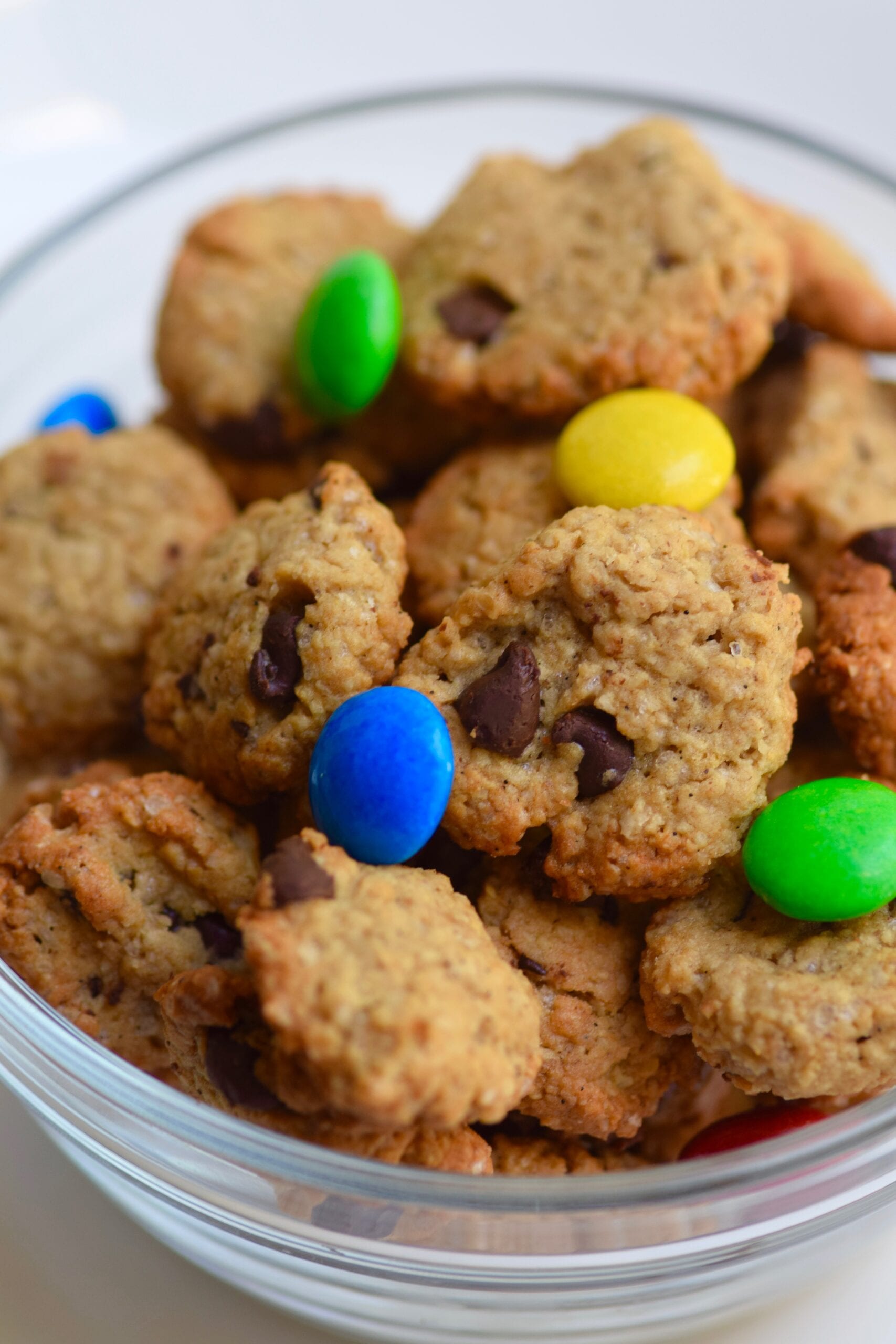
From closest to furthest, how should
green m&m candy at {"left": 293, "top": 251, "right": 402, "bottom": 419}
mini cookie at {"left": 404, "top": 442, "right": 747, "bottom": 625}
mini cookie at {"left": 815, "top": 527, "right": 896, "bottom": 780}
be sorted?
1. mini cookie at {"left": 815, "top": 527, "right": 896, "bottom": 780}
2. mini cookie at {"left": 404, "top": 442, "right": 747, "bottom": 625}
3. green m&m candy at {"left": 293, "top": 251, "right": 402, "bottom": 419}

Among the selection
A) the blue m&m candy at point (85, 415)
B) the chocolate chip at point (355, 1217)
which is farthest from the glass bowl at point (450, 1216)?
the blue m&m candy at point (85, 415)

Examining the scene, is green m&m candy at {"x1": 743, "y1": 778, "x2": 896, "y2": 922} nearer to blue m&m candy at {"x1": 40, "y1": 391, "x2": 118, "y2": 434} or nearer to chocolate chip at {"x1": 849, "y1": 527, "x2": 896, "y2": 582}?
chocolate chip at {"x1": 849, "y1": 527, "x2": 896, "y2": 582}

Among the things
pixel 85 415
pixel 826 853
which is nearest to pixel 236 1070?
pixel 826 853

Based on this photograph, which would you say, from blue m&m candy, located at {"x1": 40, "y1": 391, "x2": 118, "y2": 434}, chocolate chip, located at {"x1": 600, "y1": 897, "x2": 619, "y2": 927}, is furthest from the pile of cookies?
blue m&m candy, located at {"x1": 40, "y1": 391, "x2": 118, "y2": 434}

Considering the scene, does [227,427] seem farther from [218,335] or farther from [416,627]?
[416,627]

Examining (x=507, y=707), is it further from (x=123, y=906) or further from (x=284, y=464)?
(x=284, y=464)

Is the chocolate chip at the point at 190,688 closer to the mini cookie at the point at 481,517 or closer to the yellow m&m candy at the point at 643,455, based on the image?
the mini cookie at the point at 481,517
